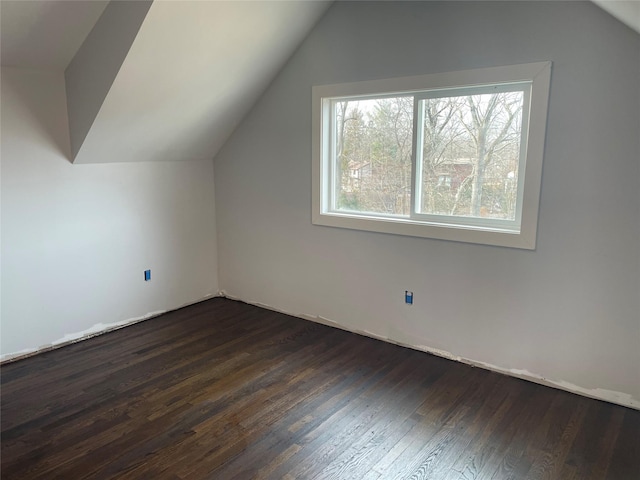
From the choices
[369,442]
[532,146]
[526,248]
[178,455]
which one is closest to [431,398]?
[369,442]

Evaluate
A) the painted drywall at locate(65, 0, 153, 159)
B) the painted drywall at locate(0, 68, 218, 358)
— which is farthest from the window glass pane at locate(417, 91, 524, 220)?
the painted drywall at locate(0, 68, 218, 358)

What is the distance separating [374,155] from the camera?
346 centimetres

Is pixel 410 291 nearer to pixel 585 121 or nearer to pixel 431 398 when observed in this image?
pixel 431 398

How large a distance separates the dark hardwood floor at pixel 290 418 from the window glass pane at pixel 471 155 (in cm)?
114

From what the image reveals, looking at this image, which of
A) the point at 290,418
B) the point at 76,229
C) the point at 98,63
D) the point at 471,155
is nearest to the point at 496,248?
the point at 471,155

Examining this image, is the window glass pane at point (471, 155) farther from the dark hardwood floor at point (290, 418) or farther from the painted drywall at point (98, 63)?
the painted drywall at point (98, 63)

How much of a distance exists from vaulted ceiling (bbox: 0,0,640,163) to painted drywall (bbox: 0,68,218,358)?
156mm

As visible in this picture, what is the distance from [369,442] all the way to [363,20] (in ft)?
9.26

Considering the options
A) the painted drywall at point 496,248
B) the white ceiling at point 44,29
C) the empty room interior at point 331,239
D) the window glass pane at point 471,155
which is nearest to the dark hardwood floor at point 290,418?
the empty room interior at point 331,239

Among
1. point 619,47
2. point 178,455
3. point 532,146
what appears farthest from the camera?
point 532,146

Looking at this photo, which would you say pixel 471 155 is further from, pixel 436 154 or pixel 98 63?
pixel 98 63

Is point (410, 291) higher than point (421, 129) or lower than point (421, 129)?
lower

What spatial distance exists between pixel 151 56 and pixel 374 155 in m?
1.71

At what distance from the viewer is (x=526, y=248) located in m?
2.74
